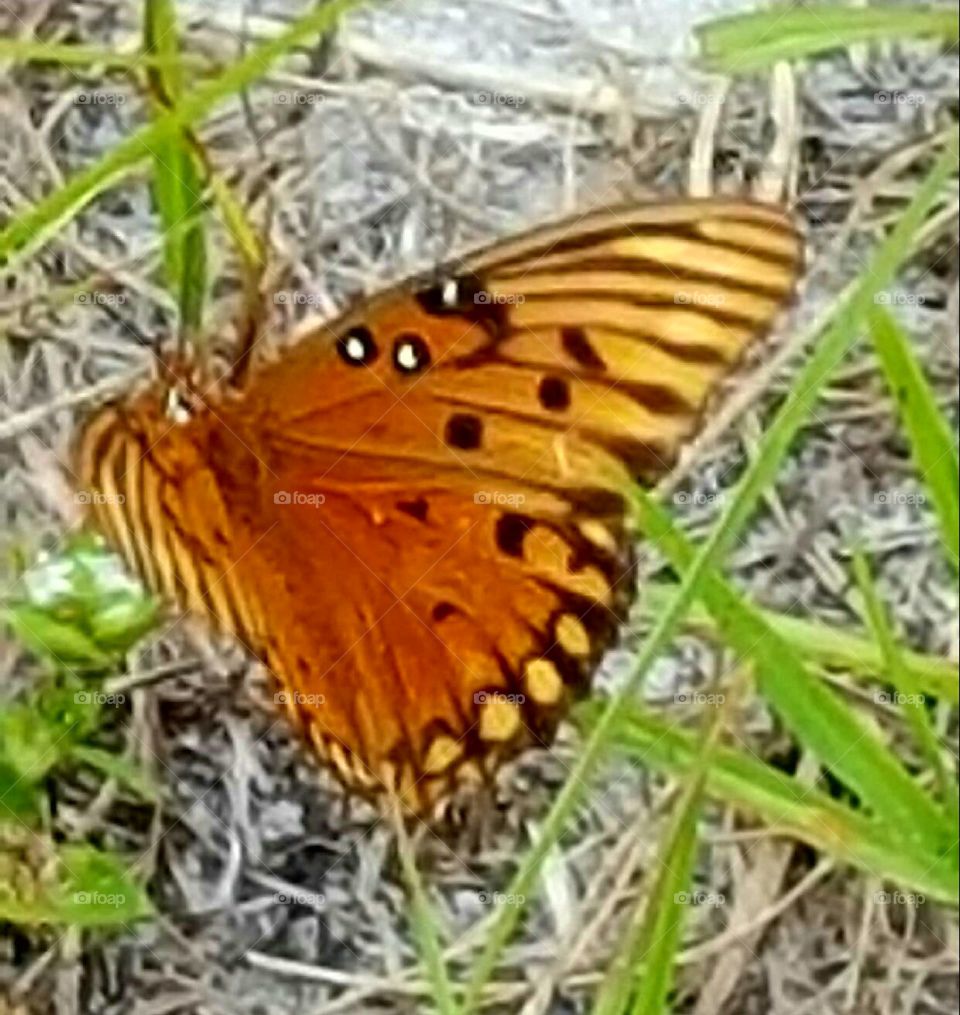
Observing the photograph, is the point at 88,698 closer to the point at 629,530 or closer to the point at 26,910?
the point at 26,910

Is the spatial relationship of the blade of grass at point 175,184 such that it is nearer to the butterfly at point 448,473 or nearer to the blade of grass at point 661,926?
the butterfly at point 448,473

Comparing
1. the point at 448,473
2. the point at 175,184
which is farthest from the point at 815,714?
the point at 175,184

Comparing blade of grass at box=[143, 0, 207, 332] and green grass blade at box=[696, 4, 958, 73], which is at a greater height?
green grass blade at box=[696, 4, 958, 73]

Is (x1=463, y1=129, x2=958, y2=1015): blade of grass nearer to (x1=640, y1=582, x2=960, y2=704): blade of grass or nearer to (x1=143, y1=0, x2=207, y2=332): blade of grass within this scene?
(x1=640, y1=582, x2=960, y2=704): blade of grass

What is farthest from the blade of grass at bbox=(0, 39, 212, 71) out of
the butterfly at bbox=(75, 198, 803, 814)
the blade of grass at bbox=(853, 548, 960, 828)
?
the blade of grass at bbox=(853, 548, 960, 828)

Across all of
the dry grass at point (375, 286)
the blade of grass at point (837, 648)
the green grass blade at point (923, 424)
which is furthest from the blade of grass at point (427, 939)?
the green grass blade at point (923, 424)
